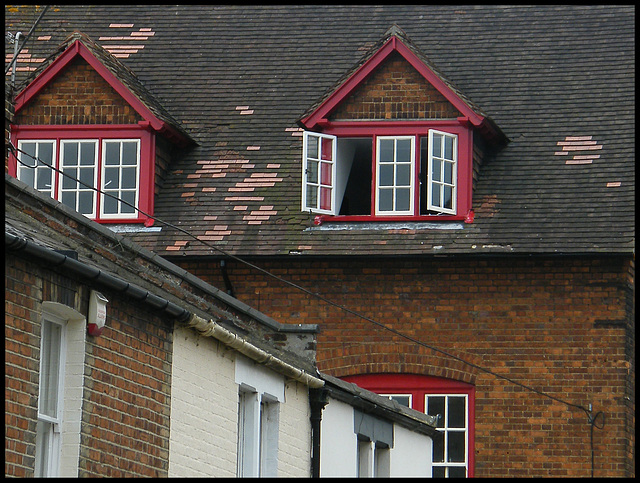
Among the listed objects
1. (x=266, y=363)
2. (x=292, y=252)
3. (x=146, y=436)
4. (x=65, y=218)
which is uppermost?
(x=292, y=252)

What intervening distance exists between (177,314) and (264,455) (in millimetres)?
2989

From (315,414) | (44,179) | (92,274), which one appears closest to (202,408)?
(92,274)

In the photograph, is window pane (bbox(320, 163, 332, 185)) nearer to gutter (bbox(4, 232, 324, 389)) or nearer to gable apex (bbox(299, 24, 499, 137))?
gable apex (bbox(299, 24, 499, 137))

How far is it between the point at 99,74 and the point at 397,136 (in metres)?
4.58

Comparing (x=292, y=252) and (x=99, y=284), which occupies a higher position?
(x=292, y=252)

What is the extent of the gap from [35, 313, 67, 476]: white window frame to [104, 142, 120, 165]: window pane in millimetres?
10342

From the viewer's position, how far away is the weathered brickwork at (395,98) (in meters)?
21.9

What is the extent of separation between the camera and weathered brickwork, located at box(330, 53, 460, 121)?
2191cm

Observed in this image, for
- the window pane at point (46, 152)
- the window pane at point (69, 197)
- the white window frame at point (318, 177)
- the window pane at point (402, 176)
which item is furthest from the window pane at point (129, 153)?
the window pane at point (402, 176)

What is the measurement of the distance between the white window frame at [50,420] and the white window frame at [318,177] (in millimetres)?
9669

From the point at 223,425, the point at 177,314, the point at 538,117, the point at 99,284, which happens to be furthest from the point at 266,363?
the point at 538,117

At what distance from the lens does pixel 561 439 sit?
2059cm

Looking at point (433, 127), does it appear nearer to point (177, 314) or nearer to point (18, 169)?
point (18, 169)

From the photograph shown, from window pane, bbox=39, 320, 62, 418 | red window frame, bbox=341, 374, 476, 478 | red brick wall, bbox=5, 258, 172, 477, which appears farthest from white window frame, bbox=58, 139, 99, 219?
window pane, bbox=39, 320, 62, 418
